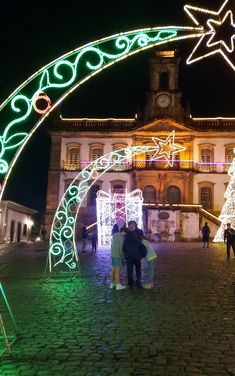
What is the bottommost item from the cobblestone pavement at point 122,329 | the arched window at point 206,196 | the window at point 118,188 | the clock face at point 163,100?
the cobblestone pavement at point 122,329

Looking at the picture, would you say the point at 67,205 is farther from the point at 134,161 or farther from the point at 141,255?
the point at 134,161

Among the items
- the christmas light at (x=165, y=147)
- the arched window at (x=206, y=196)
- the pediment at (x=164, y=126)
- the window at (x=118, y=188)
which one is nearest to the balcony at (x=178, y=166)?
the window at (x=118, y=188)

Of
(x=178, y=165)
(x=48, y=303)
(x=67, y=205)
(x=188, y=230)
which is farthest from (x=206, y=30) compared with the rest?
(x=178, y=165)

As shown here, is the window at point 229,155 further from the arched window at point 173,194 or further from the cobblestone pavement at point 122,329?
the cobblestone pavement at point 122,329

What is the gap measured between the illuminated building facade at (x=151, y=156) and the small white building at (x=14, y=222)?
2736 mm

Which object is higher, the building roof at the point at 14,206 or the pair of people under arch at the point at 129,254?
the building roof at the point at 14,206

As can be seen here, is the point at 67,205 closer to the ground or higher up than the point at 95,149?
closer to the ground

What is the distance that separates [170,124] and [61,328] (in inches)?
1461

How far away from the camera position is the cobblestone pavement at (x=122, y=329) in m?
4.11

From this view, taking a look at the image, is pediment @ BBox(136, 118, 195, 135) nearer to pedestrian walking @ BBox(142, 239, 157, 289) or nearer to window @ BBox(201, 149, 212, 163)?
window @ BBox(201, 149, 212, 163)

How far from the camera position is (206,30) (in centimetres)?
561

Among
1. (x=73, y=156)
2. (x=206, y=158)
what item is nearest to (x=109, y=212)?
(x=73, y=156)

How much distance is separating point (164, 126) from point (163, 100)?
3.30 m

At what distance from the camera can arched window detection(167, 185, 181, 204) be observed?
41.1 m
